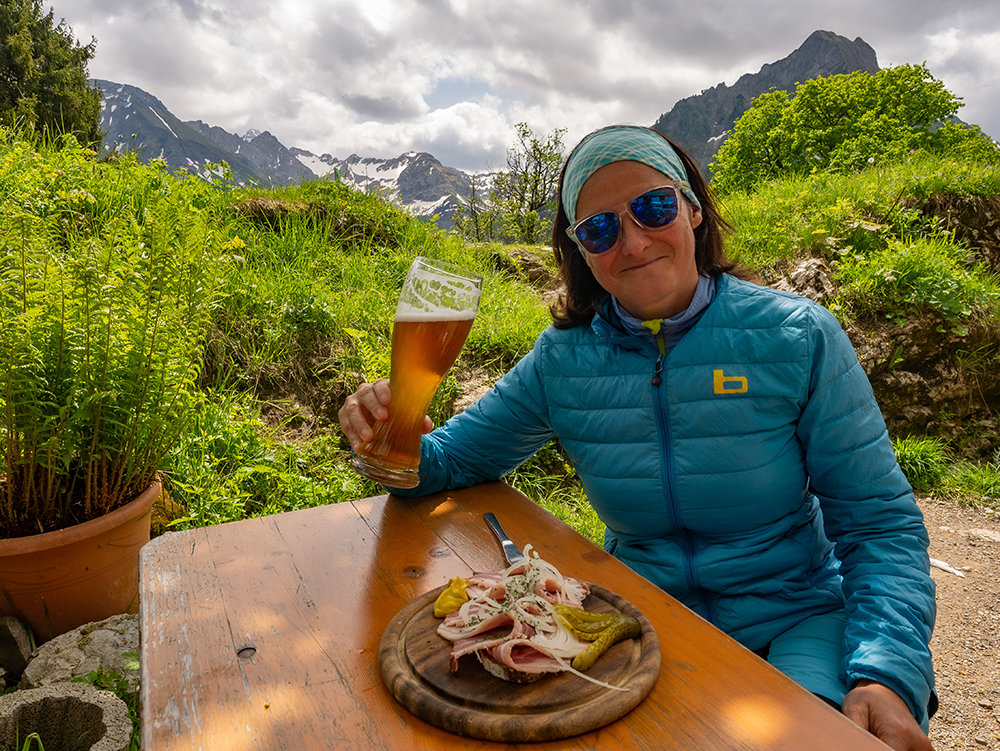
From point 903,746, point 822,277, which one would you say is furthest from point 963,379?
point 903,746

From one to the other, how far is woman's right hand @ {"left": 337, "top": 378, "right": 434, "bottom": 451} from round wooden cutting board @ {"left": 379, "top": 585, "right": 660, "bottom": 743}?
0.69m

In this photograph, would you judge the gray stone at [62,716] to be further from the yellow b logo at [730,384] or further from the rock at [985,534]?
the rock at [985,534]

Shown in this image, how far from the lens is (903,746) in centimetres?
107

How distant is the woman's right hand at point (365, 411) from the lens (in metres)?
1.62

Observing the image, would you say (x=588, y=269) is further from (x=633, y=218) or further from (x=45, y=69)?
(x=45, y=69)

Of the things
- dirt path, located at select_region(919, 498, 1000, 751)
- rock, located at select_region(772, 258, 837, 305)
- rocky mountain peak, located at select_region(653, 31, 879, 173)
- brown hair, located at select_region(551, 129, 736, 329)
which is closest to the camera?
brown hair, located at select_region(551, 129, 736, 329)

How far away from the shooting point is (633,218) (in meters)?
1.64

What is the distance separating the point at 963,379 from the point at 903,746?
221 inches

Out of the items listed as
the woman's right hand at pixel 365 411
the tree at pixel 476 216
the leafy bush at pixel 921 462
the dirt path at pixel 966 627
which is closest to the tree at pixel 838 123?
the tree at pixel 476 216

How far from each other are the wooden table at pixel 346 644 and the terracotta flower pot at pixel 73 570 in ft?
3.59

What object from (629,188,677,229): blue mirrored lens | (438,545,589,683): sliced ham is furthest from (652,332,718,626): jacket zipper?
(438,545,589,683): sliced ham

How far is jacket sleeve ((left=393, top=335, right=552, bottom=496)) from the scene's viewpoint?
1832mm

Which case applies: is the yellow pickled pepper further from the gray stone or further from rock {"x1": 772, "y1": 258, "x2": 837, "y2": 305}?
rock {"x1": 772, "y1": 258, "x2": 837, "y2": 305}

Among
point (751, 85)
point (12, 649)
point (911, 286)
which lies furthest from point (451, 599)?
point (751, 85)
